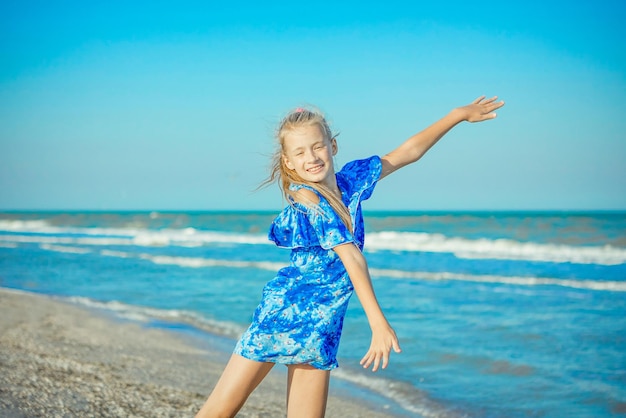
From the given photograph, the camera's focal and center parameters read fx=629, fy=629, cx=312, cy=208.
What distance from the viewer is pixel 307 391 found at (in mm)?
2783

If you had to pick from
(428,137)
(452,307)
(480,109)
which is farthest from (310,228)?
(452,307)

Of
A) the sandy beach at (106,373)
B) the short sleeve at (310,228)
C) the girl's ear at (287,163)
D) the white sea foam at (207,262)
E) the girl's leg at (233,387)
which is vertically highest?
the white sea foam at (207,262)

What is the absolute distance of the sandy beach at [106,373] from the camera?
3.92 metres

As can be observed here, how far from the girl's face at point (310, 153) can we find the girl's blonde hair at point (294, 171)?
2 centimetres

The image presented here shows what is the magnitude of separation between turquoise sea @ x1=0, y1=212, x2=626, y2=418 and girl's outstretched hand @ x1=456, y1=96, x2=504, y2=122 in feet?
7.60

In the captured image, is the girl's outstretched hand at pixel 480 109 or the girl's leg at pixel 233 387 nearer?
the girl's leg at pixel 233 387

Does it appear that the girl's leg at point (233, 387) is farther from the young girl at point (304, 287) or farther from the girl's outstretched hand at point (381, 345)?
the girl's outstretched hand at point (381, 345)

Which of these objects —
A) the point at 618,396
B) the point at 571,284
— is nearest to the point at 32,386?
the point at 618,396

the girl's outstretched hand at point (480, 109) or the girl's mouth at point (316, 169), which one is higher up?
the girl's outstretched hand at point (480, 109)

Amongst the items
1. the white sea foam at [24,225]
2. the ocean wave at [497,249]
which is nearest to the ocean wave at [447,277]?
the ocean wave at [497,249]

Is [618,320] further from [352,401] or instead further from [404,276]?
[404,276]

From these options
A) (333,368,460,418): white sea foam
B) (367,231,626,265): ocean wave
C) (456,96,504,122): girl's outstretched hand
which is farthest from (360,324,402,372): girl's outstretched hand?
(367,231,626,265): ocean wave

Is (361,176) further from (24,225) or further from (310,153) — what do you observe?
(24,225)

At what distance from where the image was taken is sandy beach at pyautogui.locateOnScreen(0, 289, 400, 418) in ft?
12.9
